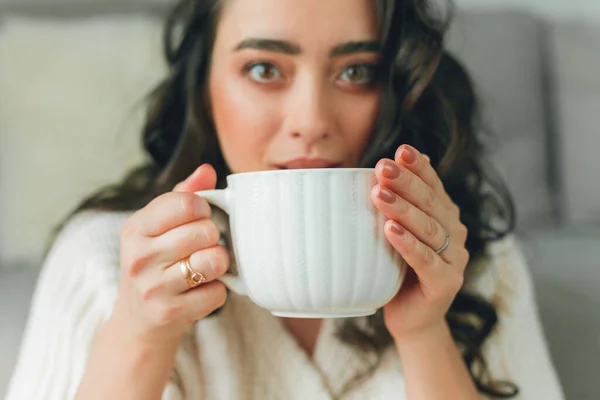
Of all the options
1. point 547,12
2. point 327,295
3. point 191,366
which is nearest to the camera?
point 327,295

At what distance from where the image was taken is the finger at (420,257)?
518 millimetres

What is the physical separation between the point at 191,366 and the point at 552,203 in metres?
1.03

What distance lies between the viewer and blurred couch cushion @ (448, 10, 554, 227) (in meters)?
1.39

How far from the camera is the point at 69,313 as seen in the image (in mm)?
767

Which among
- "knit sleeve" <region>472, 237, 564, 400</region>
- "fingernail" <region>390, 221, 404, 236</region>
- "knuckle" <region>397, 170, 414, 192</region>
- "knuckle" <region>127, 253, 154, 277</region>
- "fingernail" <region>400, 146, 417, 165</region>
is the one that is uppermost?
"fingernail" <region>400, 146, 417, 165</region>

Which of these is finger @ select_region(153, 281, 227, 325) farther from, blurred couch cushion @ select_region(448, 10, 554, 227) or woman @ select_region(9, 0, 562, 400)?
blurred couch cushion @ select_region(448, 10, 554, 227)

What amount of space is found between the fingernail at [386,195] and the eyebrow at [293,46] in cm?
29

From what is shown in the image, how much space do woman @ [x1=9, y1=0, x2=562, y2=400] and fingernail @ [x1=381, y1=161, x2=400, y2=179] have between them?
0.16 ft

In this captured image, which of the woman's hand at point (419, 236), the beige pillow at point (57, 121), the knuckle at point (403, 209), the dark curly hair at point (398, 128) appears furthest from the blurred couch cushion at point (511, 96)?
the knuckle at point (403, 209)

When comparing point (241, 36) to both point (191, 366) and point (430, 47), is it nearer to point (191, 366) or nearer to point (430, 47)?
point (430, 47)

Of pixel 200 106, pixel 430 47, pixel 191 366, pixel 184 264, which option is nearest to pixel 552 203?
pixel 430 47

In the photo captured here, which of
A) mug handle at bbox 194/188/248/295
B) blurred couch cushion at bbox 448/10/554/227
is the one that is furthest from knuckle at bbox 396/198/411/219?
blurred couch cushion at bbox 448/10/554/227

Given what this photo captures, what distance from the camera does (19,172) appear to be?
1243 mm

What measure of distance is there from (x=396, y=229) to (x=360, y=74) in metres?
0.34
